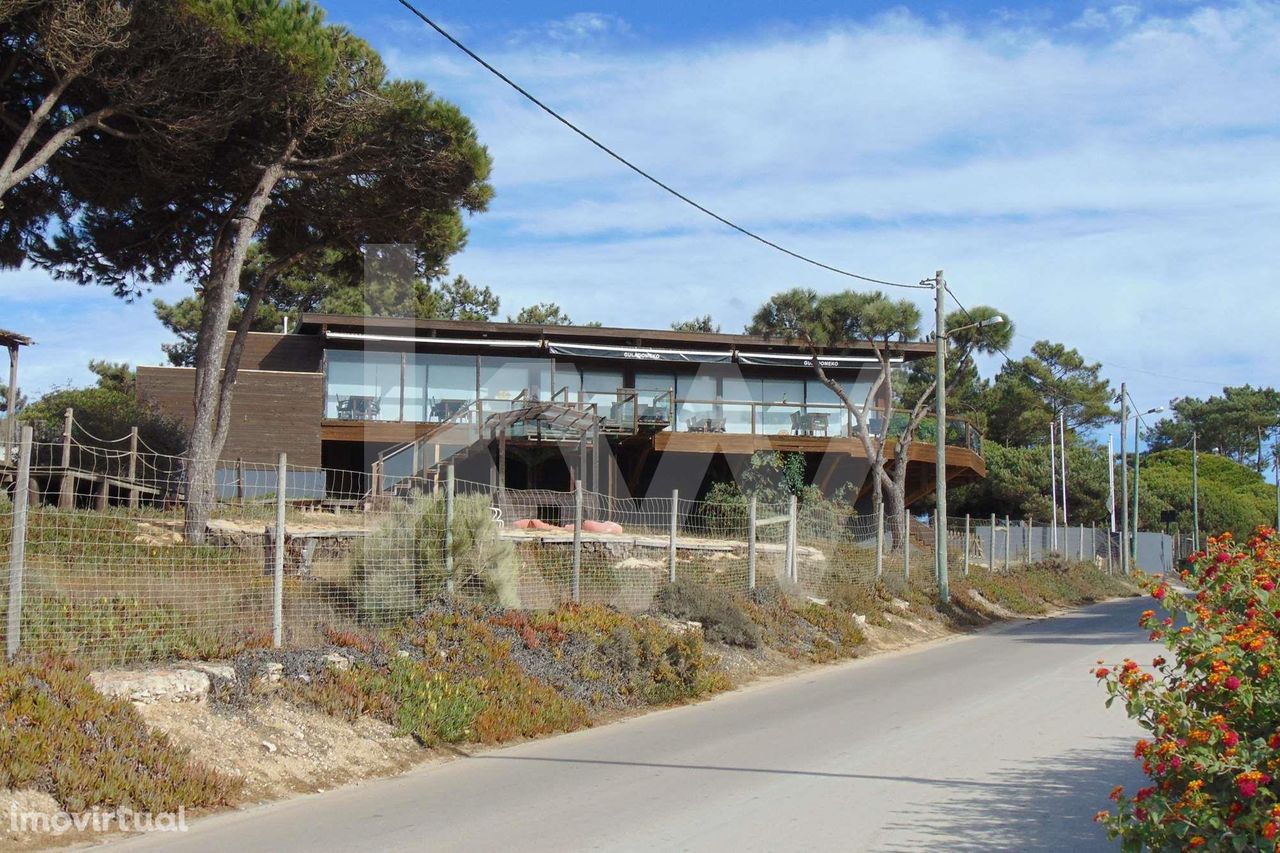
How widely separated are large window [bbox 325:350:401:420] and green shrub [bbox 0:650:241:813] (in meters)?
24.3

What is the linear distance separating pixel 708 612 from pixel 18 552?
9392 mm

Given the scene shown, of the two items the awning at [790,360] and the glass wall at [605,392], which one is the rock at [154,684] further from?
the awning at [790,360]

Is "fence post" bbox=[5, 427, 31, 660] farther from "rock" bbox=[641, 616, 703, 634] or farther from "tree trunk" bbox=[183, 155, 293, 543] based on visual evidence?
"tree trunk" bbox=[183, 155, 293, 543]

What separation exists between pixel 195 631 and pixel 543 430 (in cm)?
2126

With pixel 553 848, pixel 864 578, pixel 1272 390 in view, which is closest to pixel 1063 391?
pixel 1272 390

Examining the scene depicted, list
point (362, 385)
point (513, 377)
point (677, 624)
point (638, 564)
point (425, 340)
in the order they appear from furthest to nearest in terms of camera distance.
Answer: point (513, 377)
point (425, 340)
point (362, 385)
point (638, 564)
point (677, 624)

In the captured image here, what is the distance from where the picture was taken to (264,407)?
31203 millimetres

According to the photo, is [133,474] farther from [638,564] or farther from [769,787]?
[769,787]

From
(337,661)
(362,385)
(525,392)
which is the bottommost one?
(337,661)

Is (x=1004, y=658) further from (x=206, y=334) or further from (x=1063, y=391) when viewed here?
(x=1063, y=391)

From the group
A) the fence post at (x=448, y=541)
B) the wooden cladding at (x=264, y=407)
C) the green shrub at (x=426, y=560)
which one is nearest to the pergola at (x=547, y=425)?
the wooden cladding at (x=264, y=407)

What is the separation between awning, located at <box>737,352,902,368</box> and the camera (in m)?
35.1

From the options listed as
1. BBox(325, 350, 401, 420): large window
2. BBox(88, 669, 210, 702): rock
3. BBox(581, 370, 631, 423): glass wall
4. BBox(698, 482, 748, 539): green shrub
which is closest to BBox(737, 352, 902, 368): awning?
BBox(581, 370, 631, 423): glass wall

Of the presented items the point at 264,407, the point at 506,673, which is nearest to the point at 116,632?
the point at 506,673
